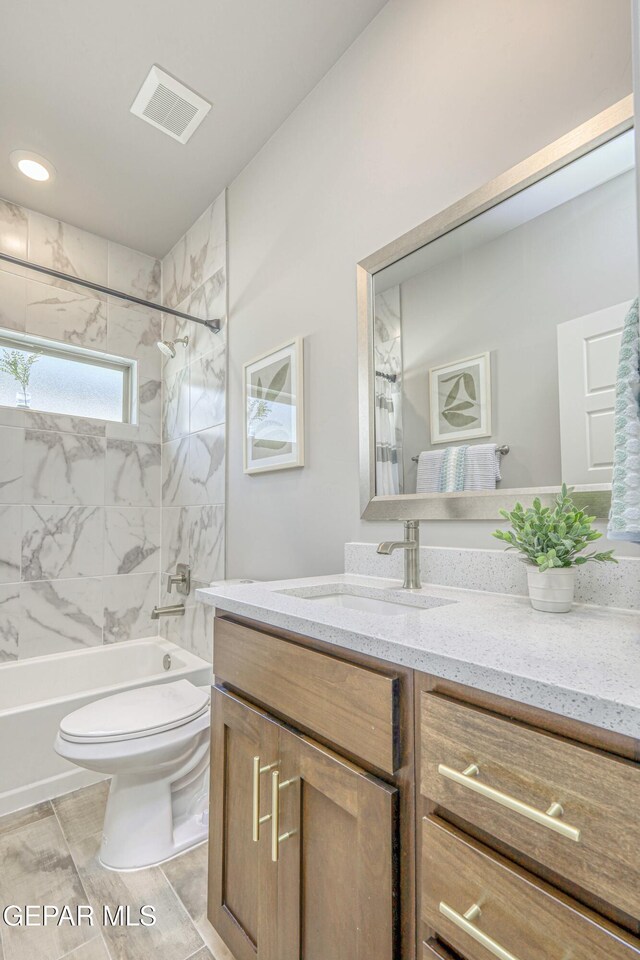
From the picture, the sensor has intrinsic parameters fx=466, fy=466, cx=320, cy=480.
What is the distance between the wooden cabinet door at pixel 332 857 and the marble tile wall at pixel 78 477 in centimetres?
167

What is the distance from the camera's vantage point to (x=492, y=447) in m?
1.18

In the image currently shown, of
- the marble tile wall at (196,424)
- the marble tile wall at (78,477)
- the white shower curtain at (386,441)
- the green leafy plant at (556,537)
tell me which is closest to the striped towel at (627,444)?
the green leafy plant at (556,537)

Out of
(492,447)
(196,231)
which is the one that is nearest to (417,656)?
(492,447)

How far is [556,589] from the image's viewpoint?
90 cm

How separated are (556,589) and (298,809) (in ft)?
2.09

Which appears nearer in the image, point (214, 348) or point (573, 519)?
point (573, 519)

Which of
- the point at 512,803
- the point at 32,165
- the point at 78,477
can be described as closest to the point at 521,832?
the point at 512,803

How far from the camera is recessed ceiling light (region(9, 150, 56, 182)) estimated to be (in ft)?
6.92

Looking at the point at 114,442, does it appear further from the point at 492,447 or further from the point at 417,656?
the point at 417,656

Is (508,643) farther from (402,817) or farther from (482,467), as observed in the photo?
(482,467)

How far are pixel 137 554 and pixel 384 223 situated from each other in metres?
2.20

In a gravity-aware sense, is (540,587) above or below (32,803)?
above

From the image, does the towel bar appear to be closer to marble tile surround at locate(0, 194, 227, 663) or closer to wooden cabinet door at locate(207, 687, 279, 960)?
wooden cabinet door at locate(207, 687, 279, 960)

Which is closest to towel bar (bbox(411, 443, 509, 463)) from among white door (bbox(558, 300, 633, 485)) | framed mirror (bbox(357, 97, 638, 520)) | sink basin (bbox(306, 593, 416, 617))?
framed mirror (bbox(357, 97, 638, 520))
